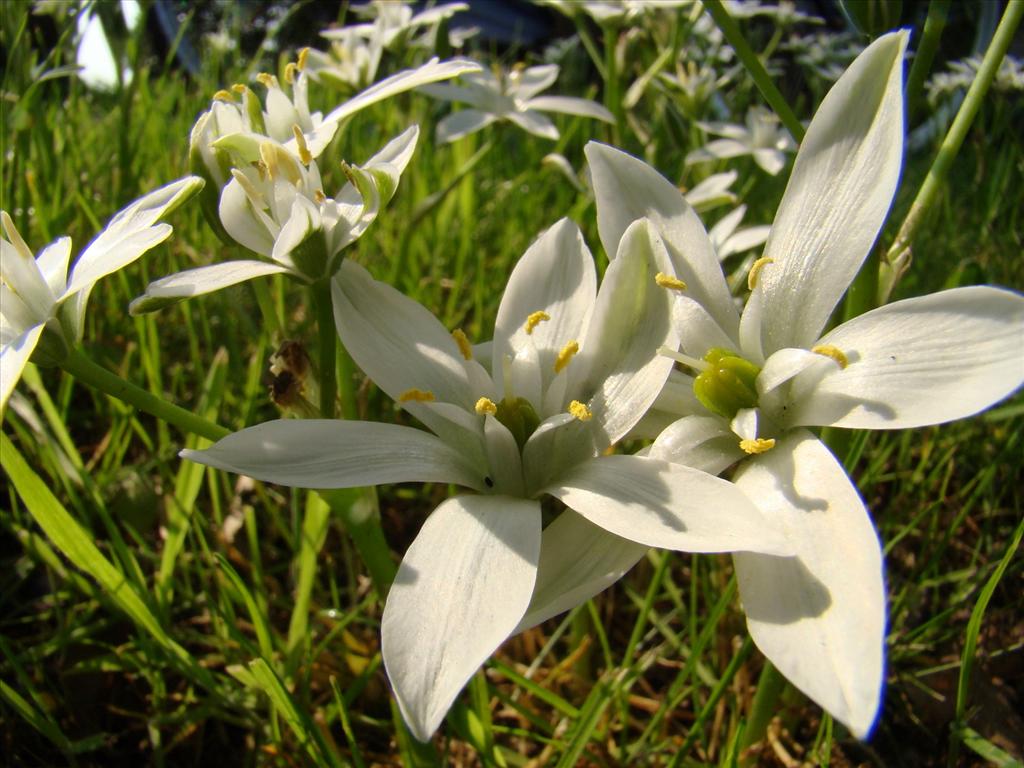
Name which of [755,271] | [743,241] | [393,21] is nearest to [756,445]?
[755,271]

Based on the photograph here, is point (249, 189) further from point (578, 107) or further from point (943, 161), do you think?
point (578, 107)

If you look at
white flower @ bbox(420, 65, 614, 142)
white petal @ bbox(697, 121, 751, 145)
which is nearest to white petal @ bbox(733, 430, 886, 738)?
white flower @ bbox(420, 65, 614, 142)

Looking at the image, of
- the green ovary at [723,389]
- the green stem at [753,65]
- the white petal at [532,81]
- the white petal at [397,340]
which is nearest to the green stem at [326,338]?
the white petal at [397,340]

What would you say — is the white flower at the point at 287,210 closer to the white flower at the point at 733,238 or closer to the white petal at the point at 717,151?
the white flower at the point at 733,238

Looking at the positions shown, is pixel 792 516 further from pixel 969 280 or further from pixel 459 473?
pixel 969 280

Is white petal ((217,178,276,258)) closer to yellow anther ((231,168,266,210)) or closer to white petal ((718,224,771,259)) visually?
yellow anther ((231,168,266,210))

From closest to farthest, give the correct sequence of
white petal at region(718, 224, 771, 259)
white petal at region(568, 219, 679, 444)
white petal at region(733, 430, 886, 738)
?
white petal at region(733, 430, 886, 738) → white petal at region(568, 219, 679, 444) → white petal at region(718, 224, 771, 259)
